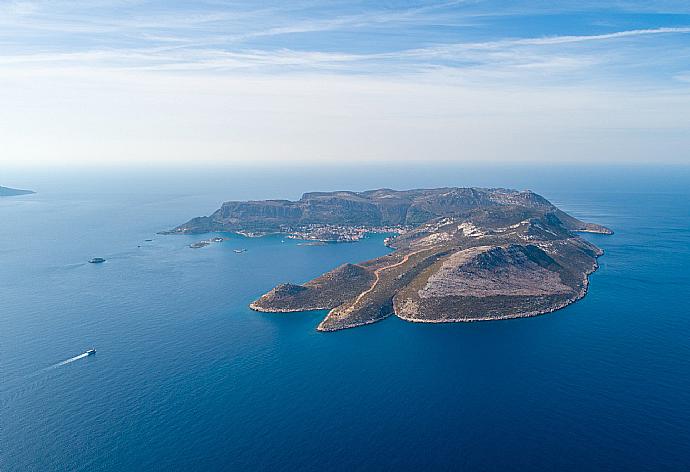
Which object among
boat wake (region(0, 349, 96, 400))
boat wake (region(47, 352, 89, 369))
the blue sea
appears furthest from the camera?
boat wake (region(47, 352, 89, 369))

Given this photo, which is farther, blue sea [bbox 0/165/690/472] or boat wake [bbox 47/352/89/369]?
boat wake [bbox 47/352/89/369]

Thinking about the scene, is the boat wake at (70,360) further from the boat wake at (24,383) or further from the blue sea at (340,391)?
the blue sea at (340,391)

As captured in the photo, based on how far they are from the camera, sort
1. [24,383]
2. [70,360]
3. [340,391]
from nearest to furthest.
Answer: [340,391] < [24,383] < [70,360]

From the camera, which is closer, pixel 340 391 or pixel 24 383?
pixel 340 391

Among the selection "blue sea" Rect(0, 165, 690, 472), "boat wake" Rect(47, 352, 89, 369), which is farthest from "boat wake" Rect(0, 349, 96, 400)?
"blue sea" Rect(0, 165, 690, 472)

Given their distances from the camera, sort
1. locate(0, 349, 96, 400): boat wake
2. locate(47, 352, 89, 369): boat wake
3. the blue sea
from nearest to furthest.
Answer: the blue sea < locate(0, 349, 96, 400): boat wake < locate(47, 352, 89, 369): boat wake

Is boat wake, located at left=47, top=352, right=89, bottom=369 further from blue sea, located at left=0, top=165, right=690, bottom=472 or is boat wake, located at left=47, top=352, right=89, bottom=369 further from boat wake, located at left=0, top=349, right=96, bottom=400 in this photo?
blue sea, located at left=0, top=165, right=690, bottom=472

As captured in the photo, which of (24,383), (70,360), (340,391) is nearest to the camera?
(340,391)

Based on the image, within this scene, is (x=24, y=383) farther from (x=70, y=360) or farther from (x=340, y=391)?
(x=340, y=391)

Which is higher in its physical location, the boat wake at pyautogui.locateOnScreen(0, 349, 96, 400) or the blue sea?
the blue sea

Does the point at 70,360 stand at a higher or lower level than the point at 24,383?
higher

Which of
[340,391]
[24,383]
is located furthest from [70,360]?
Answer: [340,391]

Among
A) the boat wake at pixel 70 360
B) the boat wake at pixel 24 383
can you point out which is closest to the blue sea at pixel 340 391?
the boat wake at pixel 24 383
